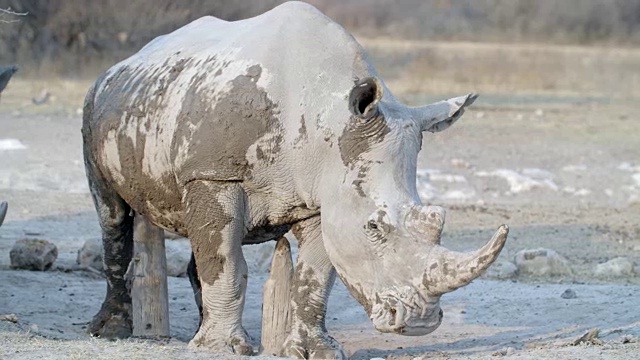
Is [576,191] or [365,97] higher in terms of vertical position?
[365,97]

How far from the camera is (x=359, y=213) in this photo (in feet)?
21.4

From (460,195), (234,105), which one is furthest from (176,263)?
(460,195)

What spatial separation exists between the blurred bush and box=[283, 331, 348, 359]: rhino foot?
1668 cm

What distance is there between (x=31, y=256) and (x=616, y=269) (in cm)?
446

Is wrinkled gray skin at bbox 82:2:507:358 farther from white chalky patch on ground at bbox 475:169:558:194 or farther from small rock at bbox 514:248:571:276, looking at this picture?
white chalky patch on ground at bbox 475:169:558:194

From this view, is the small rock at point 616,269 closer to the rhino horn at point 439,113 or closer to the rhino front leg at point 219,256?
the rhino horn at point 439,113

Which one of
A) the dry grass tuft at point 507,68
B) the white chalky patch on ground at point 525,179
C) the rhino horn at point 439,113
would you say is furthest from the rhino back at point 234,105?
the dry grass tuft at point 507,68

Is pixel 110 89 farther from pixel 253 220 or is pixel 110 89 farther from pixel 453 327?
pixel 453 327

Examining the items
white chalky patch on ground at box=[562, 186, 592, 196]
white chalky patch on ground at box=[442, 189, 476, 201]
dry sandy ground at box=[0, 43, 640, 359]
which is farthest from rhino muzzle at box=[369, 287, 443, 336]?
white chalky patch on ground at box=[562, 186, 592, 196]

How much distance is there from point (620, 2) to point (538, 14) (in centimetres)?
188

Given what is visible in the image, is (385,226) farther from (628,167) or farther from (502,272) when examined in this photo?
(628,167)

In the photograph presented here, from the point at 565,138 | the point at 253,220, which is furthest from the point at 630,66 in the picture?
the point at 253,220

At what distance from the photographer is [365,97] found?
6.55 m

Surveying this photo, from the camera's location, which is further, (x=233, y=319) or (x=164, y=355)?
(x=233, y=319)
